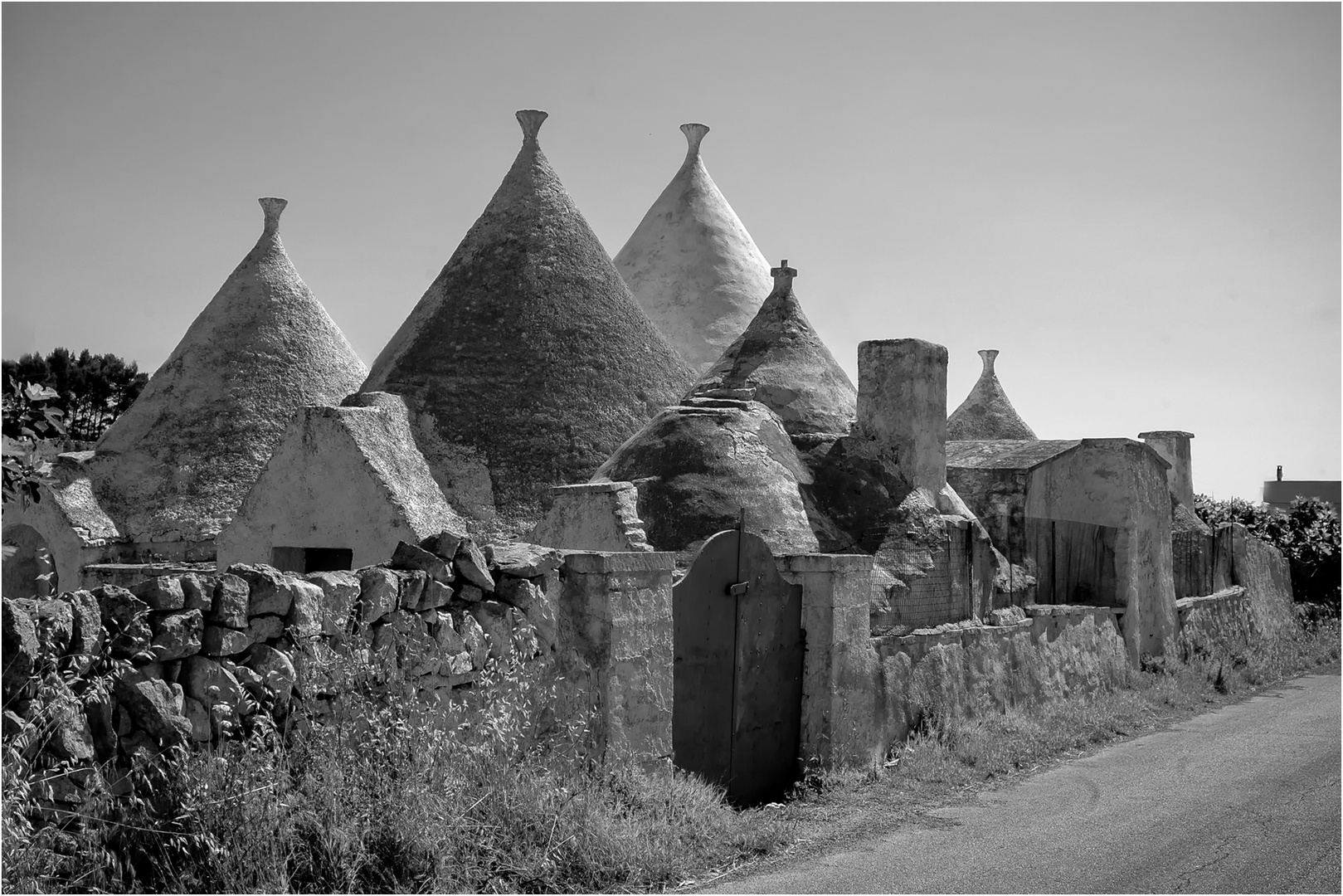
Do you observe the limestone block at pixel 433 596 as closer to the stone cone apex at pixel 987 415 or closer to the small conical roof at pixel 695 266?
the small conical roof at pixel 695 266

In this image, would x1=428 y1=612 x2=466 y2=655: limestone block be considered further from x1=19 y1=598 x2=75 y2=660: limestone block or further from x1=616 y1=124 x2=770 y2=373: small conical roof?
x1=616 y1=124 x2=770 y2=373: small conical roof

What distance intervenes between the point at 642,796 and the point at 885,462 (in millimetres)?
7192

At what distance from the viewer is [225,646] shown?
4.58 m

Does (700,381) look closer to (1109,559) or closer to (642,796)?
(1109,559)

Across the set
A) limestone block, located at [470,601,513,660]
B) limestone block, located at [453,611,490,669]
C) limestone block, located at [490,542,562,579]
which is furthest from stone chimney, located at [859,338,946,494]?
limestone block, located at [453,611,490,669]

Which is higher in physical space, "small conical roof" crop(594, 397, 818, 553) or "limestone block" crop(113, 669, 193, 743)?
"small conical roof" crop(594, 397, 818, 553)

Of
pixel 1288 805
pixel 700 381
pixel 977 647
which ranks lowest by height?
pixel 1288 805

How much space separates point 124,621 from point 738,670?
3688 millimetres

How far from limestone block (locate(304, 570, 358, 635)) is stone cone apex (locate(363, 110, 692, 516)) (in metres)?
10.8

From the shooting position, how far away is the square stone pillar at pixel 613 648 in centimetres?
612

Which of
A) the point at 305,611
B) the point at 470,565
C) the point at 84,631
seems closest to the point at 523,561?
the point at 470,565

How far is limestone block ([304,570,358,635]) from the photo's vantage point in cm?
497

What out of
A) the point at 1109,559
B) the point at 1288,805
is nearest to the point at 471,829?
the point at 1288,805

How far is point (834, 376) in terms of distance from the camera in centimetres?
→ 1555
